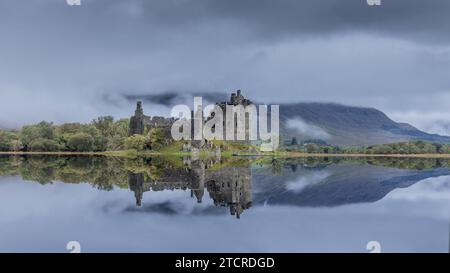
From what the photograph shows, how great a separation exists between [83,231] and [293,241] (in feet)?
15.2

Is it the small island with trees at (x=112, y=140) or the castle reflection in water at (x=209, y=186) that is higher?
the small island with trees at (x=112, y=140)

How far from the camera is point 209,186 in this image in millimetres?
20953

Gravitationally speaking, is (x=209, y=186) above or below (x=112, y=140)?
below

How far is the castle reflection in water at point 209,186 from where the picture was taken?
1677 cm

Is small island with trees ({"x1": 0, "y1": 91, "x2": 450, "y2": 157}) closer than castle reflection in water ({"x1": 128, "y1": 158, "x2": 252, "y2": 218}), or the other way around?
castle reflection in water ({"x1": 128, "y1": 158, "x2": 252, "y2": 218})

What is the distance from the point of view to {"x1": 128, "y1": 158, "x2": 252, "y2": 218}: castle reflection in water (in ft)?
55.0

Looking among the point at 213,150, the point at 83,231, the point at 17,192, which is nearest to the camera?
the point at 83,231

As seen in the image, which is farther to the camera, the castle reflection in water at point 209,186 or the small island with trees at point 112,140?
the small island with trees at point 112,140

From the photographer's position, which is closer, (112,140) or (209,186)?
(209,186)

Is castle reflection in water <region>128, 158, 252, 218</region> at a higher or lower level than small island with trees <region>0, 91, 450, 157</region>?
lower

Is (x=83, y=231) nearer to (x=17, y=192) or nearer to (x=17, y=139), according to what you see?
(x=17, y=192)
